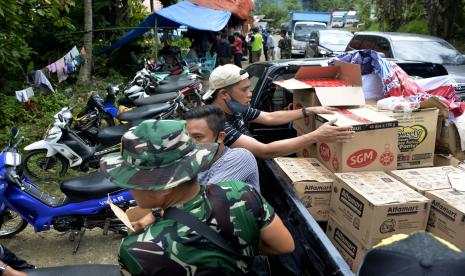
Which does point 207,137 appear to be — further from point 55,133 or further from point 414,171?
point 55,133

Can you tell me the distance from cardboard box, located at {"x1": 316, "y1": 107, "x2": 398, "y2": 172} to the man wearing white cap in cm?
6

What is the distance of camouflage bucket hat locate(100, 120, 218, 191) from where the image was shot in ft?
4.48

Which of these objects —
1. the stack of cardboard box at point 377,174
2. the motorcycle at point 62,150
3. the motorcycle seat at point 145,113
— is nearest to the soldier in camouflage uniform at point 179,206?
the stack of cardboard box at point 377,174

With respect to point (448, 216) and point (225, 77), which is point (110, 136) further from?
point (448, 216)

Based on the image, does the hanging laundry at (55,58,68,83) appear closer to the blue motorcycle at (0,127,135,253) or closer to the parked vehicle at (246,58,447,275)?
the blue motorcycle at (0,127,135,253)

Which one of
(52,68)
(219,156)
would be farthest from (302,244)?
(52,68)

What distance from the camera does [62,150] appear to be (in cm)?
506

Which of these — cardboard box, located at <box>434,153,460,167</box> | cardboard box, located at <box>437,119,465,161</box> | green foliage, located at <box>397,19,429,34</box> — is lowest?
cardboard box, located at <box>434,153,460,167</box>

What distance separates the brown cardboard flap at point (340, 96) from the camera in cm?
285

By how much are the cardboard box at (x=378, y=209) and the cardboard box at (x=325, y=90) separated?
0.79 metres

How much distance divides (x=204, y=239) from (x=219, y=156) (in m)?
0.83

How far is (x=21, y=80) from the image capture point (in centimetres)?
860

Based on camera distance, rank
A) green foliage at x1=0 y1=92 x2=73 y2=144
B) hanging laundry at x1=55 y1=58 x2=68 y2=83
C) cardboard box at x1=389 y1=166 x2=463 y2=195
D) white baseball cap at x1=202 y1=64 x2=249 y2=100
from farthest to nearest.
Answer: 1. hanging laundry at x1=55 y1=58 x2=68 y2=83
2. green foliage at x1=0 y1=92 x2=73 y2=144
3. white baseball cap at x1=202 y1=64 x2=249 y2=100
4. cardboard box at x1=389 y1=166 x2=463 y2=195

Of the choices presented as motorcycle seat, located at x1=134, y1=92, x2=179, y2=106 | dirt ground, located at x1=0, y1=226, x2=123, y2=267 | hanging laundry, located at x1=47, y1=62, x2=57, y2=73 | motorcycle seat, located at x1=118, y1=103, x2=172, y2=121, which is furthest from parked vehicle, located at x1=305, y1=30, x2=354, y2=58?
dirt ground, located at x1=0, y1=226, x2=123, y2=267
